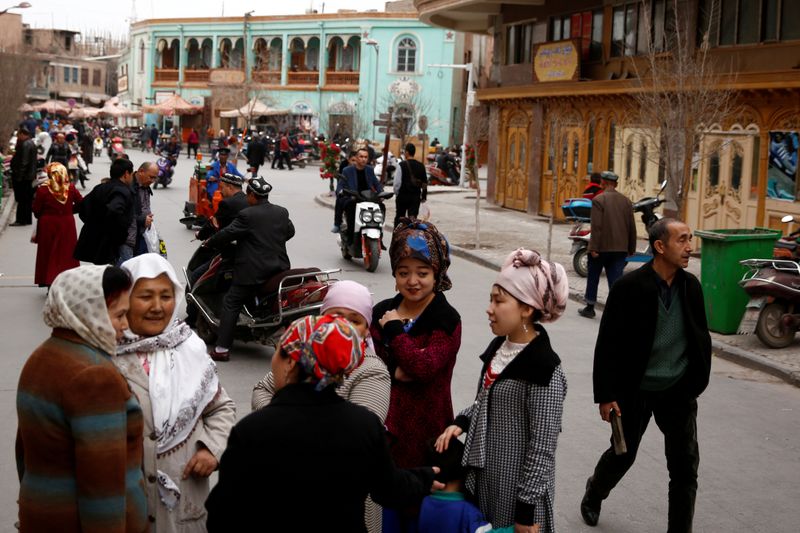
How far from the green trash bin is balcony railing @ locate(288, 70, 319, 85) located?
56347 millimetres

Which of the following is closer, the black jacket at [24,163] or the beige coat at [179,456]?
the beige coat at [179,456]

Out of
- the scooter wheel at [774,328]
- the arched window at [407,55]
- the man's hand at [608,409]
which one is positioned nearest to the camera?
the man's hand at [608,409]

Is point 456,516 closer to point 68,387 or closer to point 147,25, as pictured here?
point 68,387

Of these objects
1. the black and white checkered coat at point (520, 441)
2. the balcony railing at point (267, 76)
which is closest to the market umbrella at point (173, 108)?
the balcony railing at point (267, 76)

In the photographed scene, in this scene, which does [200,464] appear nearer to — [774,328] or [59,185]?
[774,328]

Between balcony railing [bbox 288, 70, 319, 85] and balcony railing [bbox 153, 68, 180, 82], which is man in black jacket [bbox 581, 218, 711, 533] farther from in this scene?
balcony railing [bbox 153, 68, 180, 82]

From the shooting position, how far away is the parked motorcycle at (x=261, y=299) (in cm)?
940

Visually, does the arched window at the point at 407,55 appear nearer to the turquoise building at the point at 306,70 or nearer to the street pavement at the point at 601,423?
the turquoise building at the point at 306,70

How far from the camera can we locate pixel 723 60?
19.8 m

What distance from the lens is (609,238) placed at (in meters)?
13.1

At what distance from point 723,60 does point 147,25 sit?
64.6 metres

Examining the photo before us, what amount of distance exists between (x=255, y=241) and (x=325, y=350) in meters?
6.49

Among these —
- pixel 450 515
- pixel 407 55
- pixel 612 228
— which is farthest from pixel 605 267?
pixel 407 55

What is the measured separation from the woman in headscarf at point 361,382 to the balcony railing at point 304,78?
63451mm
